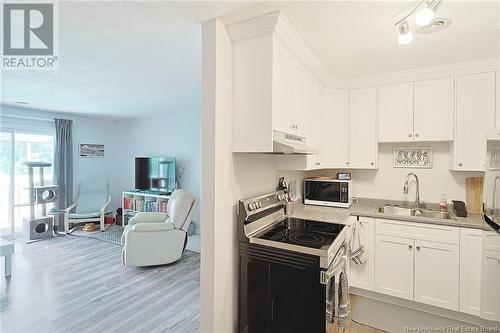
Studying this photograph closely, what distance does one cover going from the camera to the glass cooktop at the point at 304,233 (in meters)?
1.79

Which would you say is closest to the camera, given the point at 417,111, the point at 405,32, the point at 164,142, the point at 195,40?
the point at 405,32

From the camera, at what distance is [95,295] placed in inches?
107

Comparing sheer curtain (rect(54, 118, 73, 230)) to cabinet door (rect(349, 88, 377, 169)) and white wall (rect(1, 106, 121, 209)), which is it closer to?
white wall (rect(1, 106, 121, 209))

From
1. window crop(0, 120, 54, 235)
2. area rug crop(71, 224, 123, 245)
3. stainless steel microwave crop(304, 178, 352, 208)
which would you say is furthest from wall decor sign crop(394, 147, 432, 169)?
window crop(0, 120, 54, 235)

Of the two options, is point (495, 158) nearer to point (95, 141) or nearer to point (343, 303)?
point (343, 303)

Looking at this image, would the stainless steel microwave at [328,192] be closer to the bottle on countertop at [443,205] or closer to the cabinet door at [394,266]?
the cabinet door at [394,266]

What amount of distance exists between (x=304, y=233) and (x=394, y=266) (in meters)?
1.13

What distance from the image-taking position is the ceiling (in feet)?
5.05

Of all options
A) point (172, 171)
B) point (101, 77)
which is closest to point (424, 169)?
point (101, 77)

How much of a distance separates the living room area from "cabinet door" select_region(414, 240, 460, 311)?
7.09ft

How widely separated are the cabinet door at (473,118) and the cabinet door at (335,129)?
3.46ft

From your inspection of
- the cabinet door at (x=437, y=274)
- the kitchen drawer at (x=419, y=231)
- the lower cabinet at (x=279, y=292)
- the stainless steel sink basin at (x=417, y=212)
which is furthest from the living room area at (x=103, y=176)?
the stainless steel sink basin at (x=417, y=212)

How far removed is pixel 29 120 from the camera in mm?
4891

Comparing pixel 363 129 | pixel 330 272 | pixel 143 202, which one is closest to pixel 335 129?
pixel 363 129
